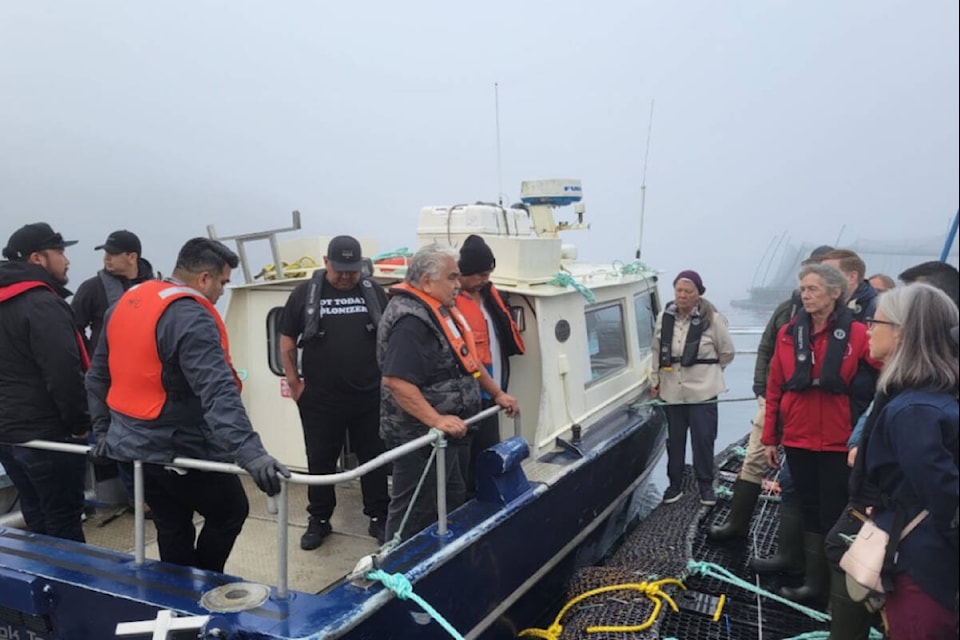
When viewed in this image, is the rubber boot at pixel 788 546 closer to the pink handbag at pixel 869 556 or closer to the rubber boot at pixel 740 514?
the rubber boot at pixel 740 514

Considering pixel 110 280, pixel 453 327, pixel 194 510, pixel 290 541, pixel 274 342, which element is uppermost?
pixel 110 280

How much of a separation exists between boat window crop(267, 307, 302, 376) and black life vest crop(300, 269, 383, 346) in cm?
101

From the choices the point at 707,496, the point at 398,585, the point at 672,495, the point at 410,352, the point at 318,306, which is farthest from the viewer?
the point at 672,495

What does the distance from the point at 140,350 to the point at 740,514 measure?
361 centimetres

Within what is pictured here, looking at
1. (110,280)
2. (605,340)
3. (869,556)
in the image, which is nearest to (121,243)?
(110,280)

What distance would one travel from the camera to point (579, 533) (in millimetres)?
4305

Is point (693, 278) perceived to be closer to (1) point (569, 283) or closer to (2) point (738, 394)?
(1) point (569, 283)

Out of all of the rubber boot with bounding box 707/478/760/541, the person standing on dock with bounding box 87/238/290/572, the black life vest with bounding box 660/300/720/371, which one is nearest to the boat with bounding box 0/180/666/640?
the person standing on dock with bounding box 87/238/290/572

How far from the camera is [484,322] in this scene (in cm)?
389

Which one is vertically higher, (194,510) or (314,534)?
(194,510)

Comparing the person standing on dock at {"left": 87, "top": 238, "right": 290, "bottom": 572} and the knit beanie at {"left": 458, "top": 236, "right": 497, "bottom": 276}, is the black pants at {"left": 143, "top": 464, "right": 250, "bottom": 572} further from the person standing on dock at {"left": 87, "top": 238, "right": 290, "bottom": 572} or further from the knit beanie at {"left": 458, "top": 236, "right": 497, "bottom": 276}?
the knit beanie at {"left": 458, "top": 236, "right": 497, "bottom": 276}

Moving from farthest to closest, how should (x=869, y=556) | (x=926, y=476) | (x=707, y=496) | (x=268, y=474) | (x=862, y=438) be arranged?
(x=707, y=496), (x=268, y=474), (x=862, y=438), (x=869, y=556), (x=926, y=476)

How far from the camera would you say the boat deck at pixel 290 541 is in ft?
11.9

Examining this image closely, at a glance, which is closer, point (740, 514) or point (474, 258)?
point (474, 258)
